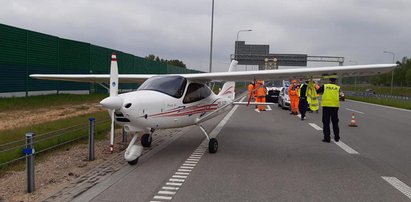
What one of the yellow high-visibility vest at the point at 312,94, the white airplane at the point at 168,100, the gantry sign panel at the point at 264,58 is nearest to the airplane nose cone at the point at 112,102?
the white airplane at the point at 168,100

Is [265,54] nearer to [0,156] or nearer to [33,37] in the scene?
[33,37]

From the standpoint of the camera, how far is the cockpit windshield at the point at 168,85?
26.2 feet

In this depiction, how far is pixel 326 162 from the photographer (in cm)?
775

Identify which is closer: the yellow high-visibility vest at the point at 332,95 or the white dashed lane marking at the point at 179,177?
the white dashed lane marking at the point at 179,177

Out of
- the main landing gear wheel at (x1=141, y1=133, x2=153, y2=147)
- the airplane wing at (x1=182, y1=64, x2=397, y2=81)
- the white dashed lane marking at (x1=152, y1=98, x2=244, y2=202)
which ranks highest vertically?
the airplane wing at (x1=182, y1=64, x2=397, y2=81)

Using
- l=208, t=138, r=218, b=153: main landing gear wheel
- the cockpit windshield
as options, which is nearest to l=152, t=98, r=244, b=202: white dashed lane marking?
l=208, t=138, r=218, b=153: main landing gear wheel

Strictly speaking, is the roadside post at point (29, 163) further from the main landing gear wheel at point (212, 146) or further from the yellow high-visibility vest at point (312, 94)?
the yellow high-visibility vest at point (312, 94)

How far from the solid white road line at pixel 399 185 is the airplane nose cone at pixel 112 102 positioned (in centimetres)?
495

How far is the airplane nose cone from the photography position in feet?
20.7

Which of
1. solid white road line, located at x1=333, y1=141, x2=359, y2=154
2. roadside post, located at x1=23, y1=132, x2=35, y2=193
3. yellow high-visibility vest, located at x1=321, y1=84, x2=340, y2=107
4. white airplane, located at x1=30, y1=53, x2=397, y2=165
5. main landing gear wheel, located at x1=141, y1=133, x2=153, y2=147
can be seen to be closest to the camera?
roadside post, located at x1=23, y1=132, x2=35, y2=193

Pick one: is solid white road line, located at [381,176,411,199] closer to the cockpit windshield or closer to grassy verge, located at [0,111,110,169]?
the cockpit windshield

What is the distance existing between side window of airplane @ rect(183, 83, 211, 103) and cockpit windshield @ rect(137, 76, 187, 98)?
0.23m

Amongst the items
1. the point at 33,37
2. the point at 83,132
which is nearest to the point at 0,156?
the point at 83,132

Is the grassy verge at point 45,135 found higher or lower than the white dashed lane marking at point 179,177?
higher
